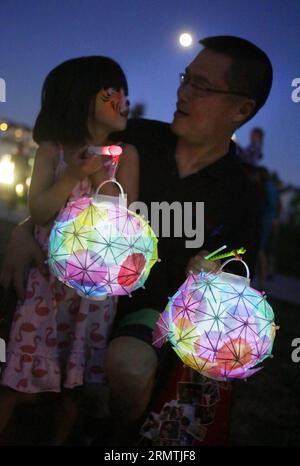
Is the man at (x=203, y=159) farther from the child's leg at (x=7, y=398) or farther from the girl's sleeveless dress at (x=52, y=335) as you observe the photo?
the child's leg at (x=7, y=398)

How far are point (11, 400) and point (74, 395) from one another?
26 cm

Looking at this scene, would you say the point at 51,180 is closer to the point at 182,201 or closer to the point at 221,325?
the point at 182,201

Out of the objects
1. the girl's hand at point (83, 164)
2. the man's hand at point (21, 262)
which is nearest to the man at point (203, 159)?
the man's hand at point (21, 262)

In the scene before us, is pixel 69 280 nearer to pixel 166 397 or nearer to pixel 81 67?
pixel 166 397

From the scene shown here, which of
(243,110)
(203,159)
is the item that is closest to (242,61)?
(243,110)

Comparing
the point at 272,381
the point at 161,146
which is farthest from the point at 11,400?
the point at 272,381

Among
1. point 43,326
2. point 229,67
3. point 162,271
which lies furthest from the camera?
point 162,271

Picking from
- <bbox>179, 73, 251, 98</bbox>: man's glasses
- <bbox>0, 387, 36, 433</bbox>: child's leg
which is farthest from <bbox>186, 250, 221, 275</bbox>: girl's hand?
<bbox>0, 387, 36, 433</bbox>: child's leg

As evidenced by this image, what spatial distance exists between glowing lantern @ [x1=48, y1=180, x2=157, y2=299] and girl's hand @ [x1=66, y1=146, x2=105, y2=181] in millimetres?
131

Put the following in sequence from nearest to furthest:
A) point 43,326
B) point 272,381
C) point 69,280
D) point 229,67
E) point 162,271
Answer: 1. point 69,280
2. point 43,326
3. point 229,67
4. point 162,271
5. point 272,381

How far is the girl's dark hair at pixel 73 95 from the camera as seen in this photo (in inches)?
78.5

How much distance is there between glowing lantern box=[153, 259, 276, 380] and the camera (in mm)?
1476

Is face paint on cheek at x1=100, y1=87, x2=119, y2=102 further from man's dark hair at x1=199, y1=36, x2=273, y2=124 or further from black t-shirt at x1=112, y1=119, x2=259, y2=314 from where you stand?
man's dark hair at x1=199, y1=36, x2=273, y2=124

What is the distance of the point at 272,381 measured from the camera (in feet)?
11.9
